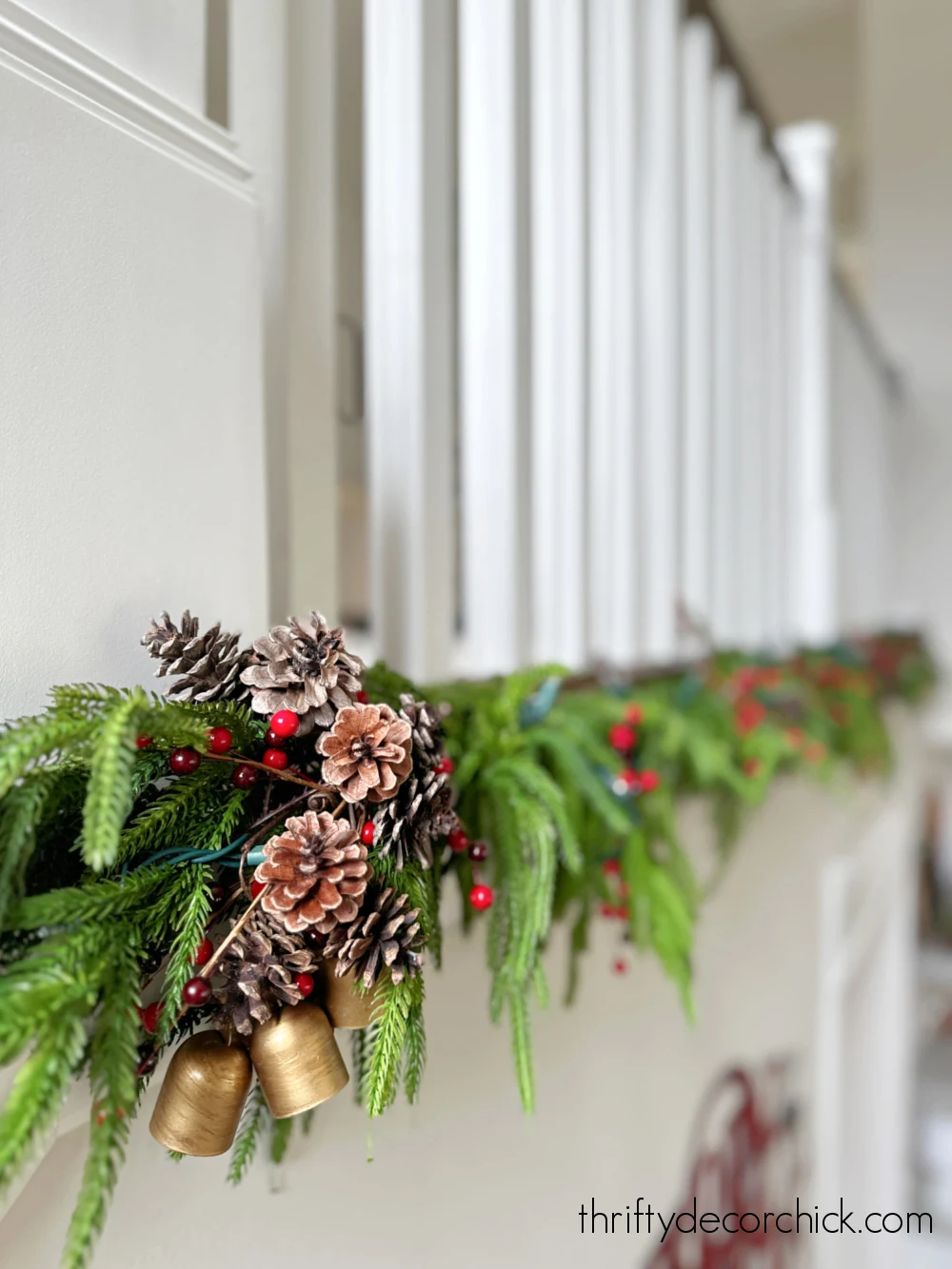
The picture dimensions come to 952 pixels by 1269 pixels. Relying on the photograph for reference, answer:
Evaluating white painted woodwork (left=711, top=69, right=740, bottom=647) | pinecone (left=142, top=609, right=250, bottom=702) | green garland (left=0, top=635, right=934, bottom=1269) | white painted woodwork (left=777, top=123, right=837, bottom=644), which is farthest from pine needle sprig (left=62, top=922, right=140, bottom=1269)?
white painted woodwork (left=777, top=123, right=837, bottom=644)

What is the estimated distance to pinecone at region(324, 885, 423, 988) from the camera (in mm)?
400

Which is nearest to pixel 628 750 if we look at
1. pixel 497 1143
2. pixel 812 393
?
pixel 497 1143

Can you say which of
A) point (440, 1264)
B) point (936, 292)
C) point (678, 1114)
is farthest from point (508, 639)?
point (936, 292)

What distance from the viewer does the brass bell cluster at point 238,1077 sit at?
42 cm

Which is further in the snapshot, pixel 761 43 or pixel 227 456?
pixel 761 43

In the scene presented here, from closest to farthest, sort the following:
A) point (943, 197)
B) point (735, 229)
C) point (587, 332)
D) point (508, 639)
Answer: point (508, 639) → point (587, 332) → point (735, 229) → point (943, 197)

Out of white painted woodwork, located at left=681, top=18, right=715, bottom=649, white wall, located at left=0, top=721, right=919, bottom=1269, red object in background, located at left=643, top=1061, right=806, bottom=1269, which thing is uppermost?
white painted woodwork, located at left=681, top=18, right=715, bottom=649

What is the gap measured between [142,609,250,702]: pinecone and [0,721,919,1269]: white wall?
21 cm

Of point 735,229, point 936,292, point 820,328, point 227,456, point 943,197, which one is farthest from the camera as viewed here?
point 936,292

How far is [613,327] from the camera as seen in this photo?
1122mm

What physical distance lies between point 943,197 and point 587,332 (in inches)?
81.1

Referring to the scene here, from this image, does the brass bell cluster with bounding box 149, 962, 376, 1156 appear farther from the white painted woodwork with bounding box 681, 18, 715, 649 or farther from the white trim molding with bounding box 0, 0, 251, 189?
the white painted woodwork with bounding box 681, 18, 715, 649

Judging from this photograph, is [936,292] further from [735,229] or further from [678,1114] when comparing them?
[678,1114]

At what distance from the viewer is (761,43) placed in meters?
3.14
